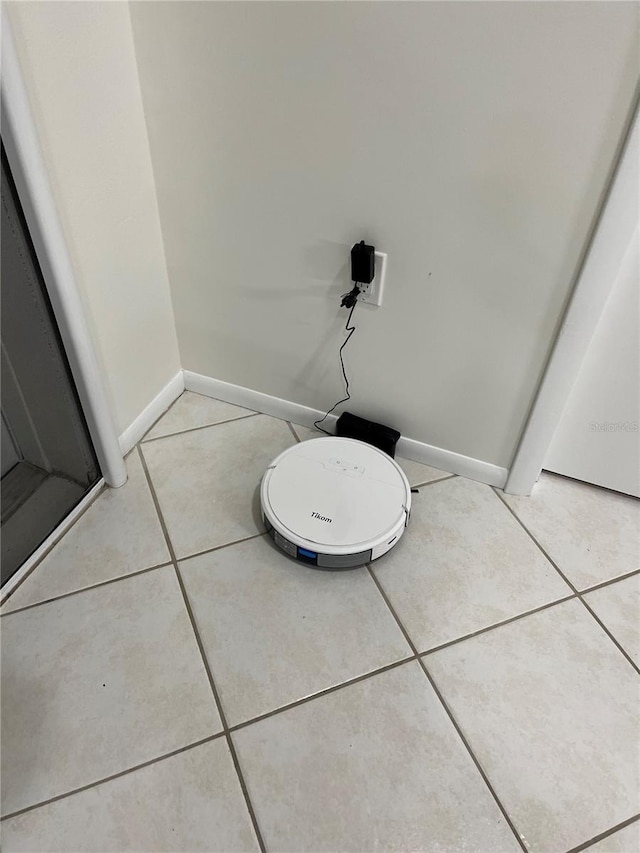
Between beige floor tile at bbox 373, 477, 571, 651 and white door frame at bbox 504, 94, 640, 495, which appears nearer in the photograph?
white door frame at bbox 504, 94, 640, 495

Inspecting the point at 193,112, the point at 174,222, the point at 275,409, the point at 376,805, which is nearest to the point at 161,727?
the point at 376,805

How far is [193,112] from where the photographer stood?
1125mm

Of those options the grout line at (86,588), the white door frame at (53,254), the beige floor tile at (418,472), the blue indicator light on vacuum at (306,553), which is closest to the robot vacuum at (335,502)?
the blue indicator light on vacuum at (306,553)

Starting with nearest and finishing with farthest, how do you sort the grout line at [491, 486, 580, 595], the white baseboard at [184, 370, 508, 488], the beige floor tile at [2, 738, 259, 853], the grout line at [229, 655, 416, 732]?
the beige floor tile at [2, 738, 259, 853], the grout line at [229, 655, 416, 732], the grout line at [491, 486, 580, 595], the white baseboard at [184, 370, 508, 488]

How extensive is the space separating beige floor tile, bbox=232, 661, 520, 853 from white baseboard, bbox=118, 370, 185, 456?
701 mm

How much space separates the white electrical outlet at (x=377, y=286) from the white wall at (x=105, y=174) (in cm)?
48

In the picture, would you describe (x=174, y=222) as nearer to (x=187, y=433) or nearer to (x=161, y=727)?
(x=187, y=433)

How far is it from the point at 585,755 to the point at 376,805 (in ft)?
1.12

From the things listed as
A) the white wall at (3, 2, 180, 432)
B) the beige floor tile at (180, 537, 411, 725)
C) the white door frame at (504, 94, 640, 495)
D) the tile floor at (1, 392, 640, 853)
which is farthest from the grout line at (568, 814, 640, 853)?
the white wall at (3, 2, 180, 432)

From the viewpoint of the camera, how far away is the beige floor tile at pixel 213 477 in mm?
1229

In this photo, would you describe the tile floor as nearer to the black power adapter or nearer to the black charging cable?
the black charging cable

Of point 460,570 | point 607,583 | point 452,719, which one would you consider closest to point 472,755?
point 452,719

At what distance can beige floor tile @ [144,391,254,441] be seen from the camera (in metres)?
1.46

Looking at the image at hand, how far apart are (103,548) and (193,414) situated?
44 cm
